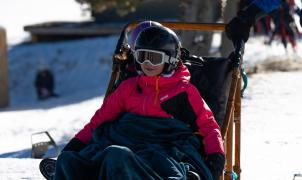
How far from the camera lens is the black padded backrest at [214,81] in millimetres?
4594

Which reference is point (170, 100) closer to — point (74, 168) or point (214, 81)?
point (214, 81)

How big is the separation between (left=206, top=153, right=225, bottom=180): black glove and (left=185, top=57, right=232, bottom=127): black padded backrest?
687mm

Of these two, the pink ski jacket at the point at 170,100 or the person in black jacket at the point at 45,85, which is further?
the person in black jacket at the point at 45,85

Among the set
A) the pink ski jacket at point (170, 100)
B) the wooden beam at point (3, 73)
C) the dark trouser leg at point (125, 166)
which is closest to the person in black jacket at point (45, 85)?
the wooden beam at point (3, 73)

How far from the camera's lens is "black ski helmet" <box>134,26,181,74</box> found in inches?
162

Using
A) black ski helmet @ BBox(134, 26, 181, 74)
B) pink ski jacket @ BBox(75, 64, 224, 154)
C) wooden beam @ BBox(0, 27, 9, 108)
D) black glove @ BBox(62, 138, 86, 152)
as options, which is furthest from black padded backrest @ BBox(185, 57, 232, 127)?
wooden beam @ BBox(0, 27, 9, 108)

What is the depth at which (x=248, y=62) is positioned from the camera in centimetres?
1669

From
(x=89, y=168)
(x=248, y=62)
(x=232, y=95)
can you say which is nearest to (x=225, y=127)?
(x=232, y=95)

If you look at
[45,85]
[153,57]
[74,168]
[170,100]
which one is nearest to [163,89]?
[170,100]

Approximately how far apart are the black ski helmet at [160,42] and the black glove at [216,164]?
1.91ft

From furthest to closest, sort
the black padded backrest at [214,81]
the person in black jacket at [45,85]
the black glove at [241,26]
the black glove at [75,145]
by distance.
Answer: the person in black jacket at [45,85] → the black glove at [241,26] → the black padded backrest at [214,81] → the black glove at [75,145]

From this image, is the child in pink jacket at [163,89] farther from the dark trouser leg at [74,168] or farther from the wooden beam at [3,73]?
the wooden beam at [3,73]

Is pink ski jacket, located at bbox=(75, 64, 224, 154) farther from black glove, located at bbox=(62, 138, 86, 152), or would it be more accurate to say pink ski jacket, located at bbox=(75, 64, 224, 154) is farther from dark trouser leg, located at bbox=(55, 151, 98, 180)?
dark trouser leg, located at bbox=(55, 151, 98, 180)

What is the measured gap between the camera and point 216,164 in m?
3.89
